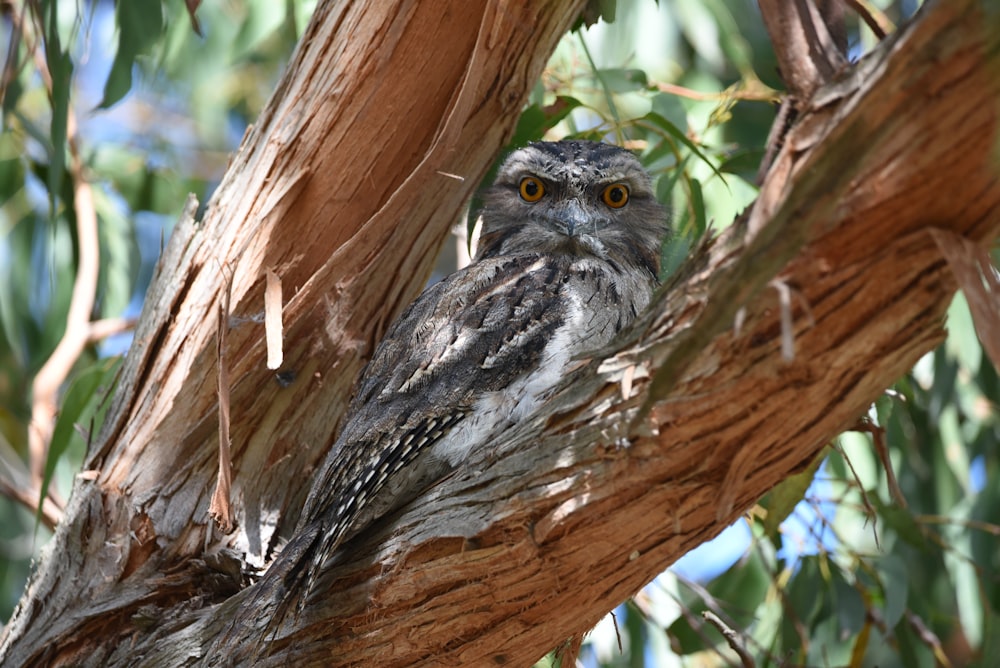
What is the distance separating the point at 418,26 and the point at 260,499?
1.29 m

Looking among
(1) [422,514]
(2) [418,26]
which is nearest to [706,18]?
(2) [418,26]

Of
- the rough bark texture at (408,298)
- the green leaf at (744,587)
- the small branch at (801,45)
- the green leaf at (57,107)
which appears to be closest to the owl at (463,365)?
the rough bark texture at (408,298)

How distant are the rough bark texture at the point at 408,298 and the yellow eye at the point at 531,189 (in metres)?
0.33

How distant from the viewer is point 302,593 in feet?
7.30

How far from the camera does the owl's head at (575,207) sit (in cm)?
310

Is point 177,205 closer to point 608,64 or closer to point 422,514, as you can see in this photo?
point 608,64

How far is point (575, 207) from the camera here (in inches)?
124

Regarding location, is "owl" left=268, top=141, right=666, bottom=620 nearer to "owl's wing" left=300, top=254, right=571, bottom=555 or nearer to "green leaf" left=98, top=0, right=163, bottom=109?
"owl's wing" left=300, top=254, right=571, bottom=555

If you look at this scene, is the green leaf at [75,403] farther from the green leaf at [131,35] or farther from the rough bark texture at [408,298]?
the green leaf at [131,35]

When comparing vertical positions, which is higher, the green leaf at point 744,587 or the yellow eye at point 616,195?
the yellow eye at point 616,195

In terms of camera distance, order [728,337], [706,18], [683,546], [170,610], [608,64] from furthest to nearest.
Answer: [706,18] < [608,64] < [170,610] < [683,546] < [728,337]

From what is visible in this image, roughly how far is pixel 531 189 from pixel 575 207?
202 millimetres

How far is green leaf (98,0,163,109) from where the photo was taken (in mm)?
3250

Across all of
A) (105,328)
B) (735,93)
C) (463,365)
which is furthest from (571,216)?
(105,328)
